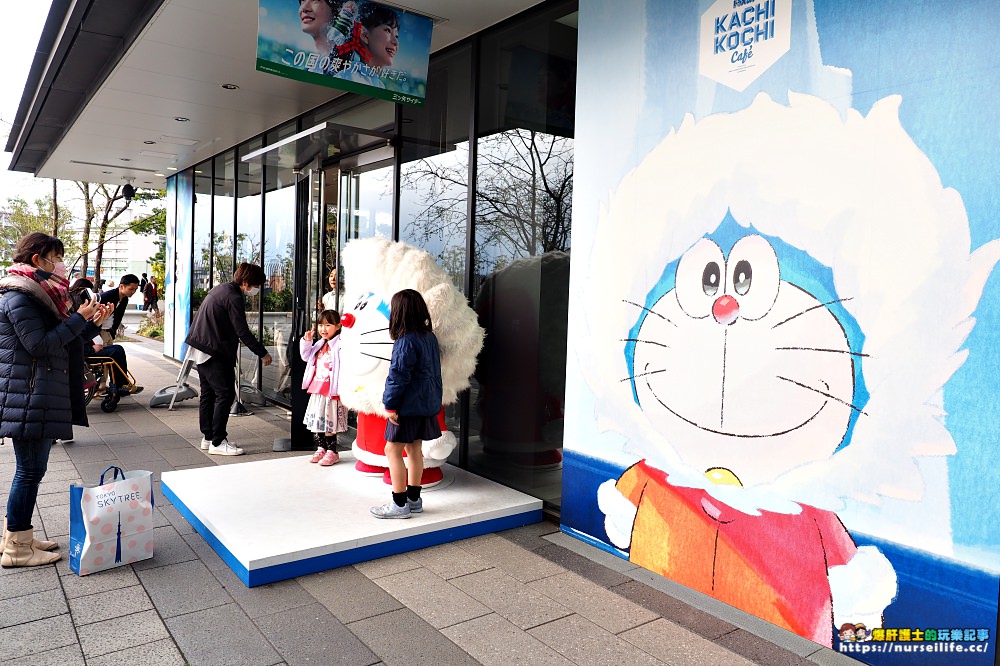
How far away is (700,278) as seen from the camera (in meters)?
3.94

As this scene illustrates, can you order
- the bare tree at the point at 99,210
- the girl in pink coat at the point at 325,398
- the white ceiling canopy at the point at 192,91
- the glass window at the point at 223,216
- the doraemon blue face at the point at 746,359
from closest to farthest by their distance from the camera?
the doraemon blue face at the point at 746,359
the white ceiling canopy at the point at 192,91
the girl in pink coat at the point at 325,398
the glass window at the point at 223,216
the bare tree at the point at 99,210

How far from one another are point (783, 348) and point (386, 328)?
107 inches

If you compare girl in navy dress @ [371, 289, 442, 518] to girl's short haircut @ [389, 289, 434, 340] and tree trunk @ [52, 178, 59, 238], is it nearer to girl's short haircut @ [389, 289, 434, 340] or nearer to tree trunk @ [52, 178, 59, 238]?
girl's short haircut @ [389, 289, 434, 340]

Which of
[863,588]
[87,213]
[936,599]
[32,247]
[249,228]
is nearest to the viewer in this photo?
[936,599]

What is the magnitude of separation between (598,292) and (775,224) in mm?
1286

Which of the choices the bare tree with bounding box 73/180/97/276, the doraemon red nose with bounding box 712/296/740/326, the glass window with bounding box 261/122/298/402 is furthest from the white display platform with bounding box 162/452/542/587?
the bare tree with bounding box 73/180/97/276

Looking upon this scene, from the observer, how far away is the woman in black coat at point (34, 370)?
394cm

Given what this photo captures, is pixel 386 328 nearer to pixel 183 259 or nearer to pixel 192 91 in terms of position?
pixel 192 91

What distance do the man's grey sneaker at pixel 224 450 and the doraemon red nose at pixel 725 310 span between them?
197 inches

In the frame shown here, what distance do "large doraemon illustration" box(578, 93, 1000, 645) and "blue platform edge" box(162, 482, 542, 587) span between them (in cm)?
80

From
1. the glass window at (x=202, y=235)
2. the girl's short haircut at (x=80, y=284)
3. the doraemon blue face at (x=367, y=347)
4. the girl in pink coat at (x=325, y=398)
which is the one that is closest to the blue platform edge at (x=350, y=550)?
the doraemon blue face at (x=367, y=347)

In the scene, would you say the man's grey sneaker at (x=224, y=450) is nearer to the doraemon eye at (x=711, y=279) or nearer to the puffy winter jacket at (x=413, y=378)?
the puffy winter jacket at (x=413, y=378)

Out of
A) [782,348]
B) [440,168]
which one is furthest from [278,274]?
[782,348]

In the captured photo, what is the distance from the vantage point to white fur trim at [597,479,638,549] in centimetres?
439
